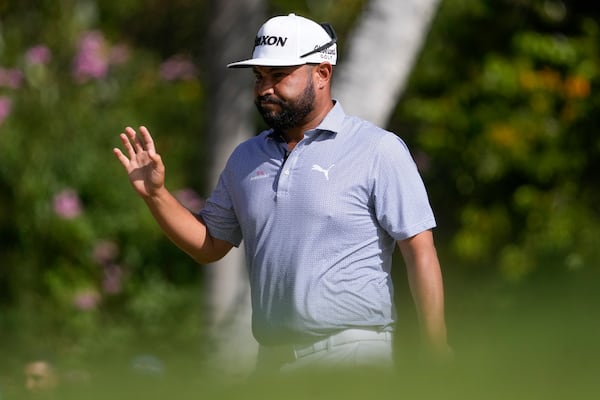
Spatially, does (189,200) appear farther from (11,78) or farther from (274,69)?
(274,69)

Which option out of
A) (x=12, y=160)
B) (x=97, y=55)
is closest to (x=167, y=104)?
(x=97, y=55)

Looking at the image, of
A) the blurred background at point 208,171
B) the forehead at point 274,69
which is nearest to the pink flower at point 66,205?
the blurred background at point 208,171

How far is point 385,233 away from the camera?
4180 mm

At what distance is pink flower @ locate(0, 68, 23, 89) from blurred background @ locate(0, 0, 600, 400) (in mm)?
17

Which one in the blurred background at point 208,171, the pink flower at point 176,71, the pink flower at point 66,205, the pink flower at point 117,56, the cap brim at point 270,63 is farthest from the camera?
the pink flower at point 176,71

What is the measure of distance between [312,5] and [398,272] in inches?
235

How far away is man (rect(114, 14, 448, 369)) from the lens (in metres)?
4.06

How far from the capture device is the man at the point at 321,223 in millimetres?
4059

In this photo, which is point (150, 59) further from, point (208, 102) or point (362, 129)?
point (362, 129)

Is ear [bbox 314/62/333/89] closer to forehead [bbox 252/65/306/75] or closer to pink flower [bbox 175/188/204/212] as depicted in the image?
forehead [bbox 252/65/306/75]

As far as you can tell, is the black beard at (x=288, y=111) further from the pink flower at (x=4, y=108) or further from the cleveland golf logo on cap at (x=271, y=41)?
the pink flower at (x=4, y=108)

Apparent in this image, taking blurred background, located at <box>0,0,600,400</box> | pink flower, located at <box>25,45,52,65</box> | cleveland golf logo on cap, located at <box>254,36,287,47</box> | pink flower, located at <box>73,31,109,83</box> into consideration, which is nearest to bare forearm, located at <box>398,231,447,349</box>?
cleveland golf logo on cap, located at <box>254,36,287,47</box>

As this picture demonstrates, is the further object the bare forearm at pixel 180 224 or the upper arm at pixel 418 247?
the bare forearm at pixel 180 224

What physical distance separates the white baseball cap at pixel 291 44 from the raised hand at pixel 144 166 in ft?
1.37
